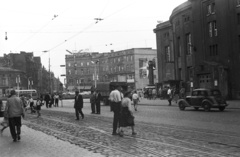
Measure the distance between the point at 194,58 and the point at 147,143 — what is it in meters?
37.9

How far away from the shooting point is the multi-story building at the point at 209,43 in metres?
40.3

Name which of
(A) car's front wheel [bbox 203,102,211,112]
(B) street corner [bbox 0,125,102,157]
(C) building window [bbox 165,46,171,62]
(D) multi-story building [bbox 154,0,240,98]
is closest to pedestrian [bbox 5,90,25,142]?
(B) street corner [bbox 0,125,102,157]

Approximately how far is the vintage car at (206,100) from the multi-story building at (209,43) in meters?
13.4

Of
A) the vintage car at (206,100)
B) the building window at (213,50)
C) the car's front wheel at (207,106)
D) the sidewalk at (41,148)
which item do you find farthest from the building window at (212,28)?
the sidewalk at (41,148)

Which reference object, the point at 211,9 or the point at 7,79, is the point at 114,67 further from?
the point at 211,9

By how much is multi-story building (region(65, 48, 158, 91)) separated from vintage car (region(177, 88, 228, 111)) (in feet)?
221

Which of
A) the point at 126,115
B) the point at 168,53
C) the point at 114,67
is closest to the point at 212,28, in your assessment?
the point at 168,53

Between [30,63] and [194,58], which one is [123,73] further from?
[194,58]

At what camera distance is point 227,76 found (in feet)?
134

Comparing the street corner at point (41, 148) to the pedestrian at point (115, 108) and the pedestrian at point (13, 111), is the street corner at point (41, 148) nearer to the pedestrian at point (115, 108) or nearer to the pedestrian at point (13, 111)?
the pedestrian at point (13, 111)

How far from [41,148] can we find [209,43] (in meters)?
36.9

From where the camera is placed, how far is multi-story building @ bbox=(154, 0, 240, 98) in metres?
40.3

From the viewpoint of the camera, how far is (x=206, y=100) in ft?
84.2

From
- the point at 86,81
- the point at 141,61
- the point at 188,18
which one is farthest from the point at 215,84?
the point at 86,81
